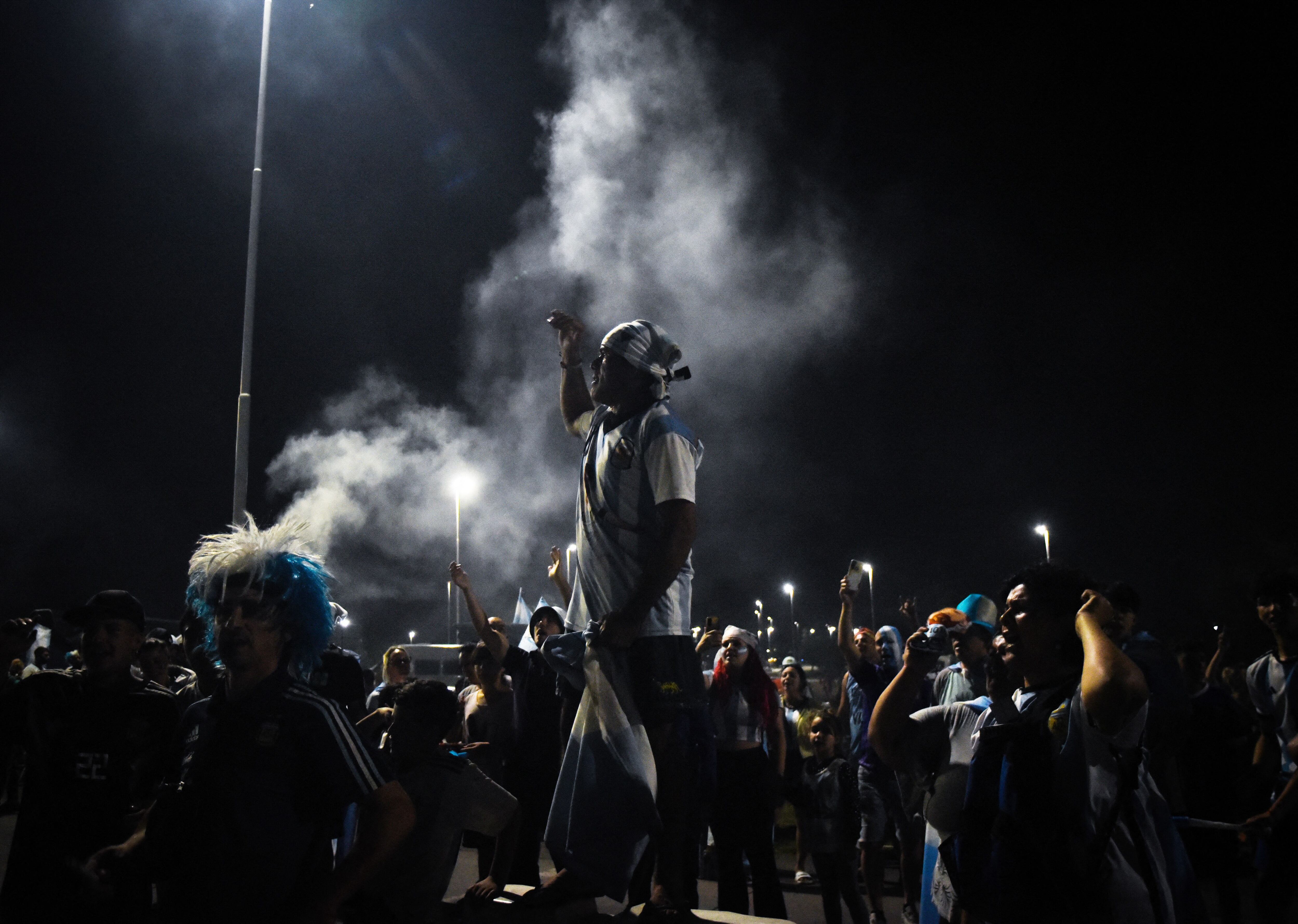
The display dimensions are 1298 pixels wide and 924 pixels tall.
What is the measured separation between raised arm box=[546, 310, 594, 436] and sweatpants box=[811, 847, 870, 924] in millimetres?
4178

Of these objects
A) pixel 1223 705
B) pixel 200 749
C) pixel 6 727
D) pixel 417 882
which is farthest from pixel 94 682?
pixel 1223 705

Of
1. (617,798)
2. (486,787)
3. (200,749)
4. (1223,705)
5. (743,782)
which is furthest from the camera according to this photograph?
(1223,705)

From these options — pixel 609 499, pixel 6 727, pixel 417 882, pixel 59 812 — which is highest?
pixel 609 499

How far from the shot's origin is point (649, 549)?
3344 millimetres

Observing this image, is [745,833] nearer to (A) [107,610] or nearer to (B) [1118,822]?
(B) [1118,822]

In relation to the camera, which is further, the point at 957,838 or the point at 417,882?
the point at 417,882

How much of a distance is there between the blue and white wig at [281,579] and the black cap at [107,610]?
1.35 metres

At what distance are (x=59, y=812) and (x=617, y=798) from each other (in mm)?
2300

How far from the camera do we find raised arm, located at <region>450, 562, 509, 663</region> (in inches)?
222

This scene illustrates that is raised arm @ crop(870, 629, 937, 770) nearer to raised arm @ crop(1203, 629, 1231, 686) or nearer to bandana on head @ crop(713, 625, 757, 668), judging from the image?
bandana on head @ crop(713, 625, 757, 668)

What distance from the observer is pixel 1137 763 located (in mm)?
2555

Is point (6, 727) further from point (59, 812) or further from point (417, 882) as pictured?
point (417, 882)

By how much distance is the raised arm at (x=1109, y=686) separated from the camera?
2414 mm

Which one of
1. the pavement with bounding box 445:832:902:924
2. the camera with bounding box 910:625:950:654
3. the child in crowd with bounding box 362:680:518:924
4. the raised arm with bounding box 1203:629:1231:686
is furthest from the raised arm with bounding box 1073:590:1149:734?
the raised arm with bounding box 1203:629:1231:686
